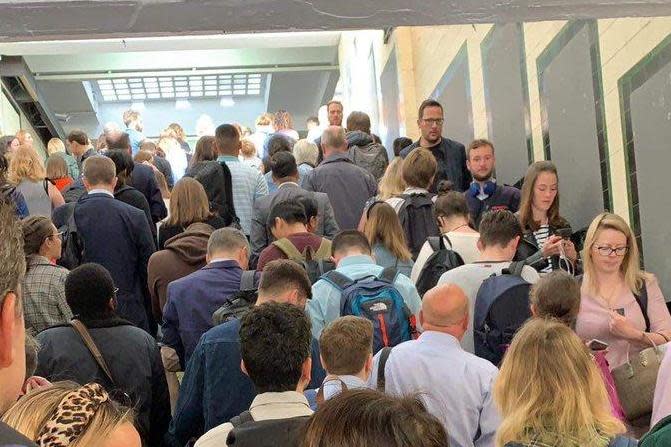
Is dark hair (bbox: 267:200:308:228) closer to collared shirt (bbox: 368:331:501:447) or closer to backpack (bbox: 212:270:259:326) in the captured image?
backpack (bbox: 212:270:259:326)

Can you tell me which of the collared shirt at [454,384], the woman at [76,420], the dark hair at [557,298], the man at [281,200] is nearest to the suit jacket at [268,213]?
the man at [281,200]

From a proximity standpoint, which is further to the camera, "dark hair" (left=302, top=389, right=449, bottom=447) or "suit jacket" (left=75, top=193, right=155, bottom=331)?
"suit jacket" (left=75, top=193, right=155, bottom=331)

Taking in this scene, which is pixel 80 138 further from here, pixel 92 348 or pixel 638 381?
pixel 638 381

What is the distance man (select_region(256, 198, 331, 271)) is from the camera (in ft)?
23.6

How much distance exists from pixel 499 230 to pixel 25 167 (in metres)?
4.57

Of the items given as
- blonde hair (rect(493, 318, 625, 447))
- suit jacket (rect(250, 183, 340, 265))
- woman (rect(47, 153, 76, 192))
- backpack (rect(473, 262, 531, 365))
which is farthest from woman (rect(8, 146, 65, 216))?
blonde hair (rect(493, 318, 625, 447))

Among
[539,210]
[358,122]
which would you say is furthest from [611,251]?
[358,122]

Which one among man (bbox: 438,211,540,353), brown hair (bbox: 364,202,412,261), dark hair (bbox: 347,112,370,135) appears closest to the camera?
man (bbox: 438,211,540,353)

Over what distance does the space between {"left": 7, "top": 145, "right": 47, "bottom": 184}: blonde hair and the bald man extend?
5.28m

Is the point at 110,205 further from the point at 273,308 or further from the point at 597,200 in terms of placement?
the point at 273,308

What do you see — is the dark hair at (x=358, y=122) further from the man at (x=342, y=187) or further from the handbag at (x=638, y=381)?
the handbag at (x=638, y=381)

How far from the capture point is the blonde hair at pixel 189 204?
871 centimetres

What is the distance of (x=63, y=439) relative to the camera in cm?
238

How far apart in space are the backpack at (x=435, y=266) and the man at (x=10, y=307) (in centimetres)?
510
